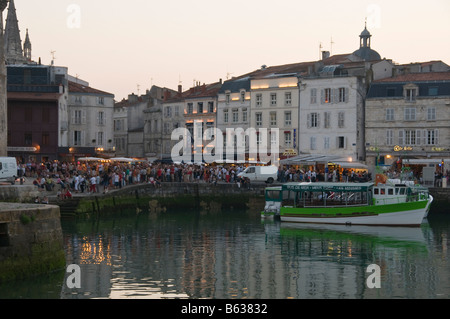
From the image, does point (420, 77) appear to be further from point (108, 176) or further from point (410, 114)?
point (108, 176)

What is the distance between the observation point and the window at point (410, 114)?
209 ft

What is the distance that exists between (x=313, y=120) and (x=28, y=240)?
48271 millimetres

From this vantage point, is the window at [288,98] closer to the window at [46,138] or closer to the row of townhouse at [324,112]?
the row of townhouse at [324,112]

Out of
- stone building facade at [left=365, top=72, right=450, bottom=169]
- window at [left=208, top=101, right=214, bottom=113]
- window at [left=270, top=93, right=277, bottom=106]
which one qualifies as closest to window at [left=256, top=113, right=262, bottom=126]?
window at [left=270, top=93, right=277, bottom=106]

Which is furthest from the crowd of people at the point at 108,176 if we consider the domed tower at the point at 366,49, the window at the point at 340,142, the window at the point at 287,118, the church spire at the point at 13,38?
the church spire at the point at 13,38

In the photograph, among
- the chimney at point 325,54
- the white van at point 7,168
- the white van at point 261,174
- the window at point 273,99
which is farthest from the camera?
the chimney at point 325,54

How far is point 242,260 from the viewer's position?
29828mm

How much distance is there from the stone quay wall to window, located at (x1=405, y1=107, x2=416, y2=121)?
45.7 m

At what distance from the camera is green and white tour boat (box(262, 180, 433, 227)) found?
1681 inches

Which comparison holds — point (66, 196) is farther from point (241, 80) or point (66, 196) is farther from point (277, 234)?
point (241, 80)

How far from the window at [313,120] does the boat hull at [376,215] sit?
25.0 meters

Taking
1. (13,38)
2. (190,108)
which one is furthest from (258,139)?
(13,38)
